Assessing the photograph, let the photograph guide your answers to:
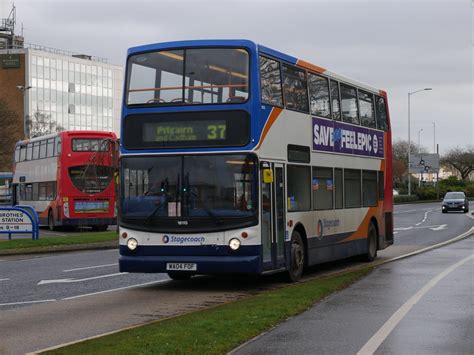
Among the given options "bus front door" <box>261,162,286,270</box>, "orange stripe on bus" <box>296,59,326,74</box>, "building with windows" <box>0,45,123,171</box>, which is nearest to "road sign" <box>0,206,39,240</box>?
"orange stripe on bus" <box>296,59,326,74</box>

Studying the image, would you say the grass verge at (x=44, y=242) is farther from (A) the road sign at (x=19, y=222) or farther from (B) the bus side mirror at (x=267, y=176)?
(B) the bus side mirror at (x=267, y=176)

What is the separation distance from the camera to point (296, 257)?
53.0ft

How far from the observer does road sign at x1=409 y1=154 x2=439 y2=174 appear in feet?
378

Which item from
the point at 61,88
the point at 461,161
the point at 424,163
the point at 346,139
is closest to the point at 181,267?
the point at 346,139

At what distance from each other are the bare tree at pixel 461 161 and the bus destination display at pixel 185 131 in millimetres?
125388

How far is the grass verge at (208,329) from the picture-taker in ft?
27.8

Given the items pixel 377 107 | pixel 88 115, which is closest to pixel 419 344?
pixel 377 107

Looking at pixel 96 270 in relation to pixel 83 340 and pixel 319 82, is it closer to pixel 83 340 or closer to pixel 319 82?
pixel 319 82

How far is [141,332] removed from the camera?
9633mm

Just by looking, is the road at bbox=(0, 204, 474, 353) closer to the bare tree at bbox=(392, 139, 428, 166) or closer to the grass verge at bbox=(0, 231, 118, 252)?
the grass verge at bbox=(0, 231, 118, 252)

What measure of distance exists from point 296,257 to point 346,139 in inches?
158

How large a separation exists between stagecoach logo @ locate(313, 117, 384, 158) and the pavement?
3.28m

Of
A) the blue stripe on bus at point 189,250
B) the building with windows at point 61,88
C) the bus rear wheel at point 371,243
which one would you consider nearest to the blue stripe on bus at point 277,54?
the blue stripe on bus at point 189,250

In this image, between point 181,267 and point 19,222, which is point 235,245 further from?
point 19,222
